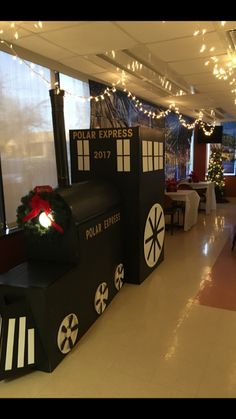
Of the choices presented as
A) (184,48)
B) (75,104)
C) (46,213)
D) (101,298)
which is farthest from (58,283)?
(75,104)

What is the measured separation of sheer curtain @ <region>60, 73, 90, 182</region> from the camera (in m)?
4.58

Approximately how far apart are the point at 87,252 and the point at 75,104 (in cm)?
281

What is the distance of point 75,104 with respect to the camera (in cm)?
477

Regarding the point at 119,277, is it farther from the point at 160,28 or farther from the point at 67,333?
the point at 160,28

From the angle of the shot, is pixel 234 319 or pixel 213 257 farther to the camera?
pixel 213 257

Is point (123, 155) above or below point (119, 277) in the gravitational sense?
above

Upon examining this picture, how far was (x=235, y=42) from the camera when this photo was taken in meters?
3.46

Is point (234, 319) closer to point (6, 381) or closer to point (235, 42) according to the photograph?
point (6, 381)

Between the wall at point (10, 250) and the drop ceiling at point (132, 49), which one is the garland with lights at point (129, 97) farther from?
the wall at point (10, 250)

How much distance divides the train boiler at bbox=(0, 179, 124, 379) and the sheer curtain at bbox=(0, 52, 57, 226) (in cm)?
103

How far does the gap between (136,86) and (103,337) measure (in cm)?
444

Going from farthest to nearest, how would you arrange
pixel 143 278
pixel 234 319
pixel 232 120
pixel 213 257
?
pixel 232 120, pixel 213 257, pixel 143 278, pixel 234 319

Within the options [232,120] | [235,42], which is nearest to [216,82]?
[235,42]

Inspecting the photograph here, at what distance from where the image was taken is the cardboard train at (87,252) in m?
2.31
